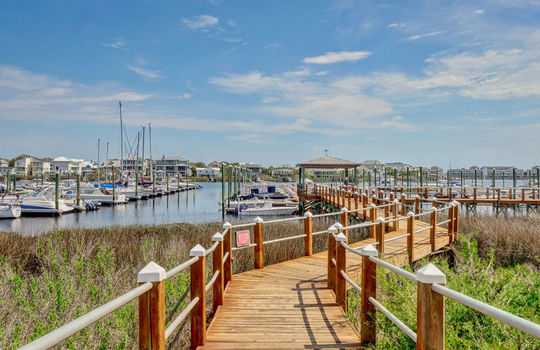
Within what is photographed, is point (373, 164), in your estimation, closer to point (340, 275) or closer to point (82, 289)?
point (82, 289)

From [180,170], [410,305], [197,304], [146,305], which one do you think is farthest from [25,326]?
[180,170]

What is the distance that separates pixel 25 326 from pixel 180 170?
136m

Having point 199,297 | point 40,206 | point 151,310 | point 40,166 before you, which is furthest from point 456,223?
point 40,166

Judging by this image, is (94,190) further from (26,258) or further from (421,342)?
(421,342)

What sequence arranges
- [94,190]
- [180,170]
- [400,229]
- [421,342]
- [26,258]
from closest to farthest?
1. [421,342]
2. [26,258]
3. [400,229]
4. [94,190]
5. [180,170]

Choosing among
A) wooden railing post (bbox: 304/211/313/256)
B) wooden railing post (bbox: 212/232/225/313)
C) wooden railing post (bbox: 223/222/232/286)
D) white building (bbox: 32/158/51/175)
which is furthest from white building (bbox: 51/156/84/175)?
wooden railing post (bbox: 212/232/225/313)

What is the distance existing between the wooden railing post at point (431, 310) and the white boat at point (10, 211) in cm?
4227

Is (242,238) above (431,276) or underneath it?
underneath

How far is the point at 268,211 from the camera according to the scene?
117ft

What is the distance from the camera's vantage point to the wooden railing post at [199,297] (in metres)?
4.24

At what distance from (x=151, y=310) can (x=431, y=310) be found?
219 centimetres

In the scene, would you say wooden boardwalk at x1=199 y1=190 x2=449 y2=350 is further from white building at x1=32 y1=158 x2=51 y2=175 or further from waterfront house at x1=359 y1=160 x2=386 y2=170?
white building at x1=32 y1=158 x2=51 y2=175

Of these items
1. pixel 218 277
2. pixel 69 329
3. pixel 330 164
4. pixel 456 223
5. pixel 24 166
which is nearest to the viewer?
pixel 69 329

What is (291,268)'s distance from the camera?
27.6 ft
